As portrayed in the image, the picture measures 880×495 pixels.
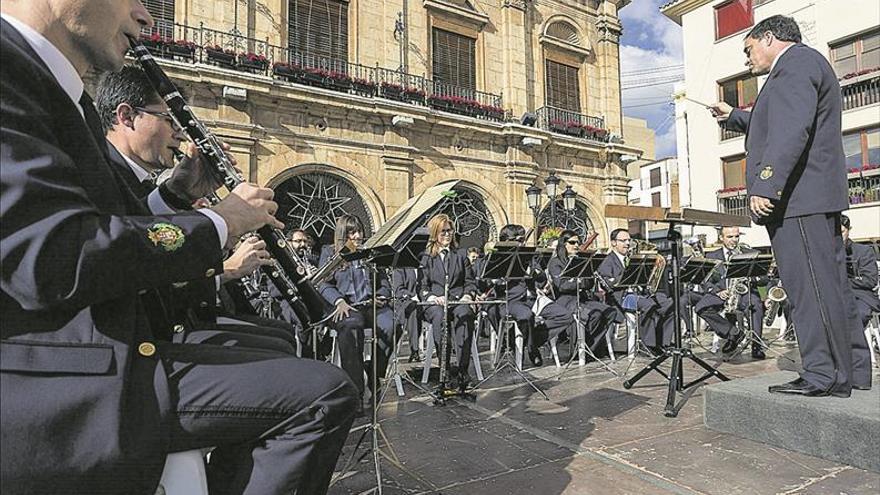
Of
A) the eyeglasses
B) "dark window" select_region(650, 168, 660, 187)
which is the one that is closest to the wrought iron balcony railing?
the eyeglasses

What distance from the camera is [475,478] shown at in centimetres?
255

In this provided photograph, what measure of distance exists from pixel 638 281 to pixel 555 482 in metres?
4.21

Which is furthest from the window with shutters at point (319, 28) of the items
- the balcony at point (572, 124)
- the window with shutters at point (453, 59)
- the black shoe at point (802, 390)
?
the black shoe at point (802, 390)

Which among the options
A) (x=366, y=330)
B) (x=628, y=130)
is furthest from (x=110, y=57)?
(x=628, y=130)

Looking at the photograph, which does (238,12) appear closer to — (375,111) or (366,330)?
(375,111)

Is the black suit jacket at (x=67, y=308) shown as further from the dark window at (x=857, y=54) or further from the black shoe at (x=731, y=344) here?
the dark window at (x=857, y=54)

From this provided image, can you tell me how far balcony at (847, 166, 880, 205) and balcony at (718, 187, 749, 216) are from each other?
3.27 metres

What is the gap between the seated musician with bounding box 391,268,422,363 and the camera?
19.7 ft

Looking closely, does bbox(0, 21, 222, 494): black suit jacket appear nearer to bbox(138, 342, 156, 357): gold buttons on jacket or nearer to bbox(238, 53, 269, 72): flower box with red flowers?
bbox(138, 342, 156, 357): gold buttons on jacket

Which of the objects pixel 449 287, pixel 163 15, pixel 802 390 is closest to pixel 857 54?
pixel 449 287

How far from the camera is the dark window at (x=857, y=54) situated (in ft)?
55.8

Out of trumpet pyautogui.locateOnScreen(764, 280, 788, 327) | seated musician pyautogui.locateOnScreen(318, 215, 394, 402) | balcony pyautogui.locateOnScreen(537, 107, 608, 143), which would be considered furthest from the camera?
balcony pyautogui.locateOnScreen(537, 107, 608, 143)

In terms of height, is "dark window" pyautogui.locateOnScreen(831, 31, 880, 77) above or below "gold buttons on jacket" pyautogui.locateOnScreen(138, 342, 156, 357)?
above

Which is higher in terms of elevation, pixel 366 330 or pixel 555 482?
pixel 366 330
